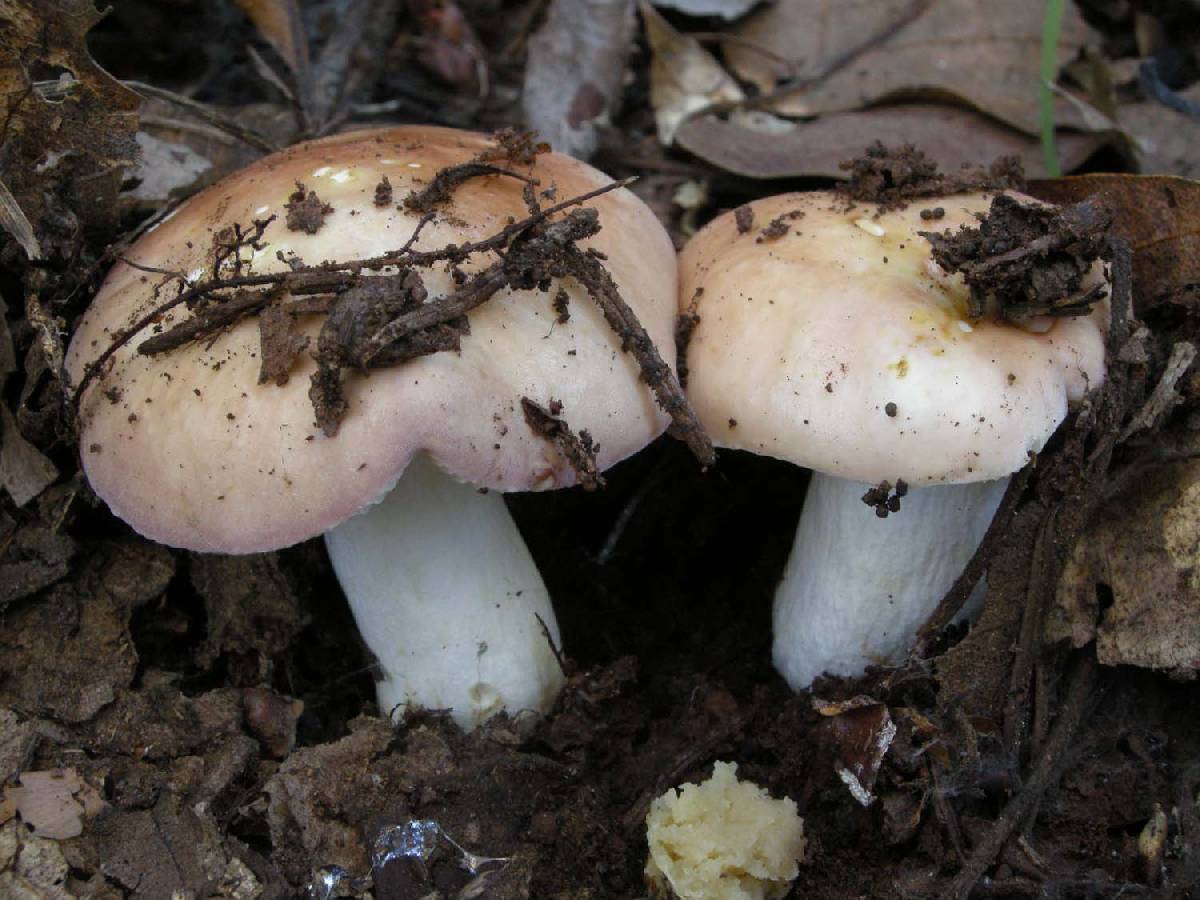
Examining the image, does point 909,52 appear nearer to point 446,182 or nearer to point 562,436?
point 446,182

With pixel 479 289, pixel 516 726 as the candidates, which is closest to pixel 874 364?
pixel 479 289

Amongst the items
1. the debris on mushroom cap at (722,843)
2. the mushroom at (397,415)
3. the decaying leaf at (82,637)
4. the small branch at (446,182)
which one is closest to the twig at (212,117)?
the mushroom at (397,415)

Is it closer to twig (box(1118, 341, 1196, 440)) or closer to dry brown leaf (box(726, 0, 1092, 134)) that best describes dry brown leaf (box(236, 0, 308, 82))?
dry brown leaf (box(726, 0, 1092, 134))

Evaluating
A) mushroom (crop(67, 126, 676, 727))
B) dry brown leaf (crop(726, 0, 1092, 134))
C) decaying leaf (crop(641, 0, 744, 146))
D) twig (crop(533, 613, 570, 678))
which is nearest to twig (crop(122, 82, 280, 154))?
mushroom (crop(67, 126, 676, 727))

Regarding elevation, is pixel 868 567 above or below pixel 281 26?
below

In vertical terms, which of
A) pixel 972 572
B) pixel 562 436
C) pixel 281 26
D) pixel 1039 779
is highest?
pixel 281 26

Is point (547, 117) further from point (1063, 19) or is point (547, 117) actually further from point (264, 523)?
point (264, 523)

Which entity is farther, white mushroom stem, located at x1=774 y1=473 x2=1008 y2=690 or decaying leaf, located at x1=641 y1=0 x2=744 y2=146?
decaying leaf, located at x1=641 y1=0 x2=744 y2=146
